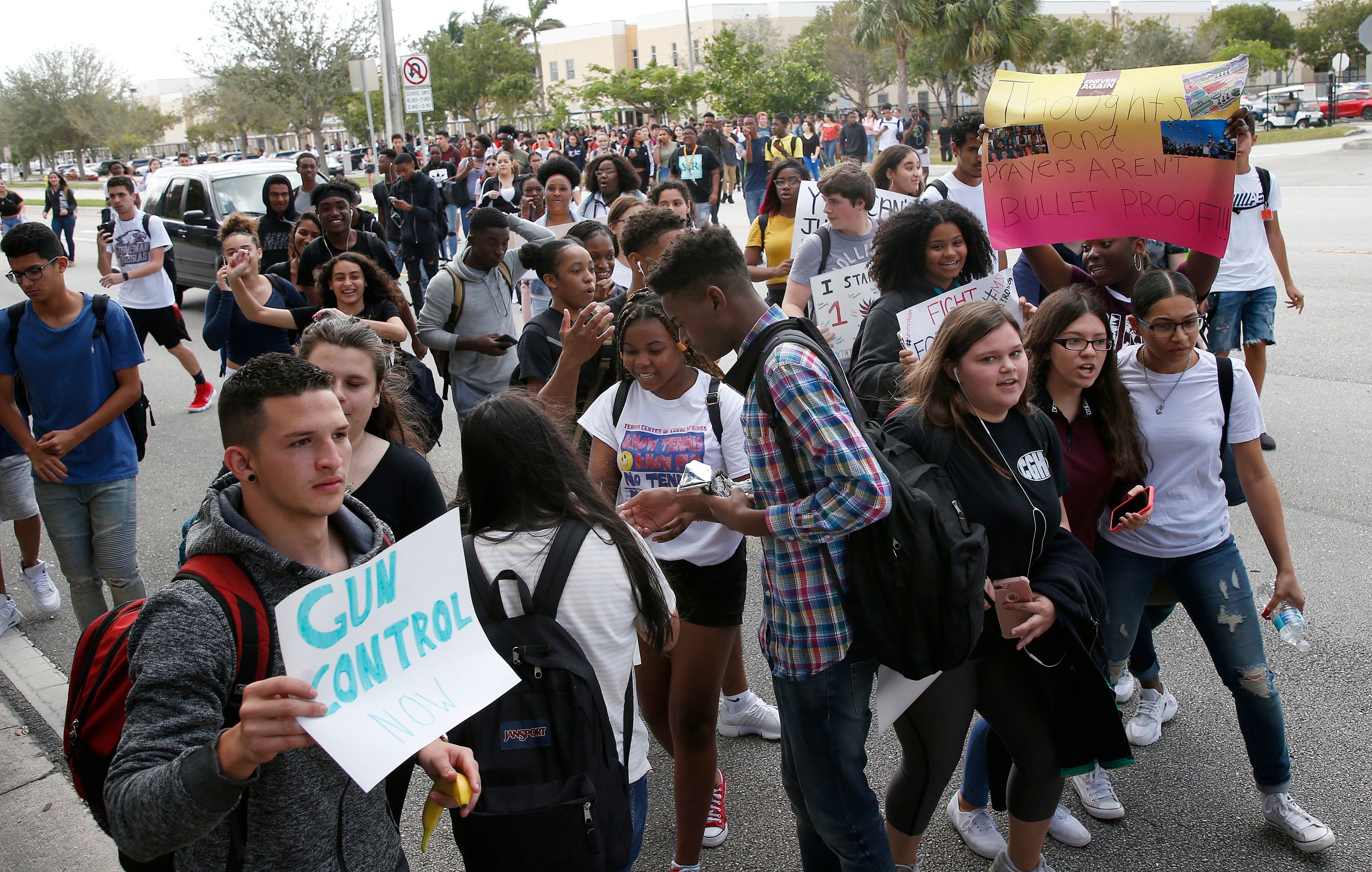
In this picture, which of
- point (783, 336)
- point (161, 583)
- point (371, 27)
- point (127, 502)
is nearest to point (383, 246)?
point (161, 583)

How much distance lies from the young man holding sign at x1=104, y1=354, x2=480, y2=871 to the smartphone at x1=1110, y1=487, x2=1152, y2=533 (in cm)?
212

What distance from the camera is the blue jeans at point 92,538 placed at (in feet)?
14.8

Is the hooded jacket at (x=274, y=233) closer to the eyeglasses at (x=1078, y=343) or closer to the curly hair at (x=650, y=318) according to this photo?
the curly hair at (x=650, y=318)

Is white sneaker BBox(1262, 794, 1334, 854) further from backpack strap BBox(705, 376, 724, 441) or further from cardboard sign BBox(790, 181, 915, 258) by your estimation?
cardboard sign BBox(790, 181, 915, 258)

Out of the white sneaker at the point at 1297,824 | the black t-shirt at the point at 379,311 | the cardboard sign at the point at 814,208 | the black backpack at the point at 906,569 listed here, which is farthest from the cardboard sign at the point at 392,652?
the cardboard sign at the point at 814,208

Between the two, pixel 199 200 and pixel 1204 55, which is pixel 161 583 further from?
pixel 1204 55

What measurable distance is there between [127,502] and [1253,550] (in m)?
5.43

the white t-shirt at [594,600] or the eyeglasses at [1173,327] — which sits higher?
the eyeglasses at [1173,327]

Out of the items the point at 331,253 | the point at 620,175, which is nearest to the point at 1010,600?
the point at 331,253

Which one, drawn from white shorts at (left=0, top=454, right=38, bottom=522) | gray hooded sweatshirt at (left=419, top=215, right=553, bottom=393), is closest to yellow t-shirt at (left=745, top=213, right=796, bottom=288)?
gray hooded sweatshirt at (left=419, top=215, right=553, bottom=393)

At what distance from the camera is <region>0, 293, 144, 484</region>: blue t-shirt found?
448 centimetres

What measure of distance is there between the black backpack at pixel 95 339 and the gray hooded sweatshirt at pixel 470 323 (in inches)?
55.3

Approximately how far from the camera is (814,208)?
20.3 ft

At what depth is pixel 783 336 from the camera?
8.03ft
